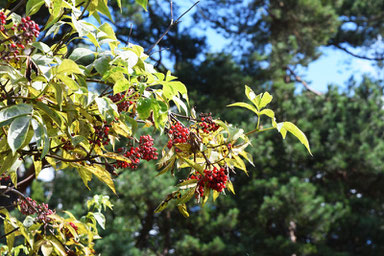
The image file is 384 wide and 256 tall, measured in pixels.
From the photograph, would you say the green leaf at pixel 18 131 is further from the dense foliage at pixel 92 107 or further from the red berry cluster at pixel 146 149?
the red berry cluster at pixel 146 149

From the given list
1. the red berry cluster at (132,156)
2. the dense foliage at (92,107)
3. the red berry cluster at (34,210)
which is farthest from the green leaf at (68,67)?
the red berry cluster at (34,210)

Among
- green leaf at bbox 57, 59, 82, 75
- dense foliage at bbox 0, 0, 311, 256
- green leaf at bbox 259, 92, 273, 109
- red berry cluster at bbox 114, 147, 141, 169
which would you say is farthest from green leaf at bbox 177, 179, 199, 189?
green leaf at bbox 57, 59, 82, 75

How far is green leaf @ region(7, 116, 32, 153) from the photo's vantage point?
623mm

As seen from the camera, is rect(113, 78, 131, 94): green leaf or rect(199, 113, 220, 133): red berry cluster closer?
rect(113, 78, 131, 94): green leaf

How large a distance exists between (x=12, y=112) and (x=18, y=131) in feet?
→ 0.11

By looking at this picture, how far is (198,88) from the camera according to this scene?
6121 mm

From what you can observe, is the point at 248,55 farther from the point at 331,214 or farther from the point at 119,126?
the point at 119,126

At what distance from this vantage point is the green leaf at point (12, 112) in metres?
0.64

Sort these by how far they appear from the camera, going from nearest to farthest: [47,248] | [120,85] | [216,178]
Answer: [120,85]
[216,178]
[47,248]

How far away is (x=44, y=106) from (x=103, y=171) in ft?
0.83

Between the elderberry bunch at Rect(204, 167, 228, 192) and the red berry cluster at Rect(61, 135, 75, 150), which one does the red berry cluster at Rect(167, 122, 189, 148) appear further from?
the red berry cluster at Rect(61, 135, 75, 150)

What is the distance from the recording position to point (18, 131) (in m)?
0.64

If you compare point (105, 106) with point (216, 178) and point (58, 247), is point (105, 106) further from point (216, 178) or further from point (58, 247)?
point (58, 247)

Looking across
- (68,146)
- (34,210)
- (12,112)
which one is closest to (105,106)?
(12,112)
